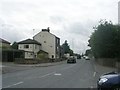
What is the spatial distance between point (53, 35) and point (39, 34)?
17.8 feet

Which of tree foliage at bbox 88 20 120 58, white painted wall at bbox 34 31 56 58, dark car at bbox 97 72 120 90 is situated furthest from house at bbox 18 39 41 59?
dark car at bbox 97 72 120 90

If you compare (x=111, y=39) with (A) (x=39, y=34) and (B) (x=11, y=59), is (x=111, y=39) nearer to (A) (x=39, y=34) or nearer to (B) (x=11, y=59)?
(B) (x=11, y=59)

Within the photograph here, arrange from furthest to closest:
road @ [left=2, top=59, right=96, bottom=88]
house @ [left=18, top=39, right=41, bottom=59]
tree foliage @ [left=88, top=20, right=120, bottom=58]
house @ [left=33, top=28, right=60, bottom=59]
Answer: house @ [left=33, top=28, right=60, bottom=59] → house @ [left=18, top=39, right=41, bottom=59] → tree foliage @ [left=88, top=20, right=120, bottom=58] → road @ [left=2, top=59, right=96, bottom=88]

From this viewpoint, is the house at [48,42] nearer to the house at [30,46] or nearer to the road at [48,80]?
the house at [30,46]

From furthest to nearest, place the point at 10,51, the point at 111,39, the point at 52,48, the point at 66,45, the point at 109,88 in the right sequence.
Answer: the point at 66,45, the point at 52,48, the point at 10,51, the point at 111,39, the point at 109,88

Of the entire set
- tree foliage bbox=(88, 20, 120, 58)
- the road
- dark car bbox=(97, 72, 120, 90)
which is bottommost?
the road

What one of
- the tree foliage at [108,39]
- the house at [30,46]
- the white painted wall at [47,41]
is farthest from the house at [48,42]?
the tree foliage at [108,39]

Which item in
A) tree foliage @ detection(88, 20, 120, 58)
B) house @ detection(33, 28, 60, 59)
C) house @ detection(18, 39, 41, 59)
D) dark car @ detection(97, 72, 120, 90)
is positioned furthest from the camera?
house @ detection(33, 28, 60, 59)

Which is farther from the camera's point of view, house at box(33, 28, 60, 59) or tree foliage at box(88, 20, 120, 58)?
house at box(33, 28, 60, 59)

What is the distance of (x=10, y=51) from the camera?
77.8 metres

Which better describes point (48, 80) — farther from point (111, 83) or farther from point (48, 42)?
point (48, 42)

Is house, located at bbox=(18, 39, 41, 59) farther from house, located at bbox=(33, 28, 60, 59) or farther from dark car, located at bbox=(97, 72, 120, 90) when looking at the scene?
dark car, located at bbox=(97, 72, 120, 90)

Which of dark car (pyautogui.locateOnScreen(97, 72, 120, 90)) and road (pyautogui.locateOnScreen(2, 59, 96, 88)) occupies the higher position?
dark car (pyautogui.locateOnScreen(97, 72, 120, 90))

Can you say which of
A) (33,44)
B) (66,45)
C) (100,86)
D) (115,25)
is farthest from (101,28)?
(66,45)
